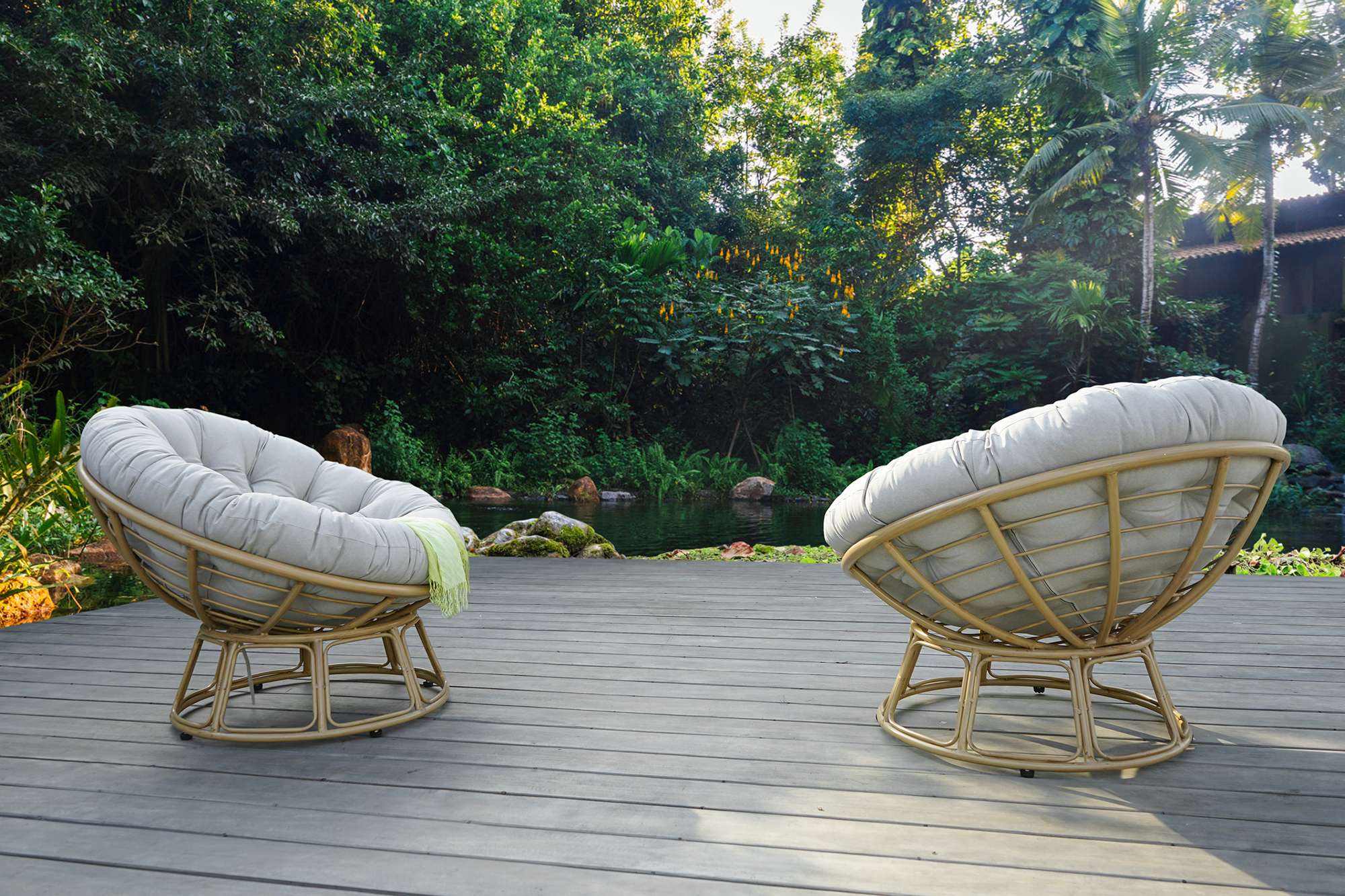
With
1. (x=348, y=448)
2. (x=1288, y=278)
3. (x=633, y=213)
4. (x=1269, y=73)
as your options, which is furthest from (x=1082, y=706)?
(x=1288, y=278)

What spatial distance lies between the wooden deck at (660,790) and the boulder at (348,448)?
662 centimetres

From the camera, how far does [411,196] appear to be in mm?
8742

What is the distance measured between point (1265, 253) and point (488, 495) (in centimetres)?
1135

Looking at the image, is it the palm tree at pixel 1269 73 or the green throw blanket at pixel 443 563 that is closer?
the green throw blanket at pixel 443 563

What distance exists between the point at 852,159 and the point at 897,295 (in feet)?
7.75

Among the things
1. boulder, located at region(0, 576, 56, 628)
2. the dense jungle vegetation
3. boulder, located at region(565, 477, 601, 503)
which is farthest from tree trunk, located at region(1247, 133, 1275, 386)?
boulder, located at region(0, 576, 56, 628)

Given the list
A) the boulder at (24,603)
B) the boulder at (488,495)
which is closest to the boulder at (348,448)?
the boulder at (488,495)

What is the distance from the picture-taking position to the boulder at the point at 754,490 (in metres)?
10.3

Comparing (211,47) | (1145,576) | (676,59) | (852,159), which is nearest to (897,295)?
(852,159)

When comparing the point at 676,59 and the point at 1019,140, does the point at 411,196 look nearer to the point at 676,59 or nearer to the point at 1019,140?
the point at 676,59

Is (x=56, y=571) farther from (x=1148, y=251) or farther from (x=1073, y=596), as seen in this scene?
(x=1148, y=251)

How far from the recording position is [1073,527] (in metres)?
1.55

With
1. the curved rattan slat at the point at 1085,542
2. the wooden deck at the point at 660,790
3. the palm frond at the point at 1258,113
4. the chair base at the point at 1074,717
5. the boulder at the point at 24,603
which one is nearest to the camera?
the wooden deck at the point at 660,790

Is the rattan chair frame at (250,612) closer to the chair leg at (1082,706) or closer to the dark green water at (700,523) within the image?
the chair leg at (1082,706)
